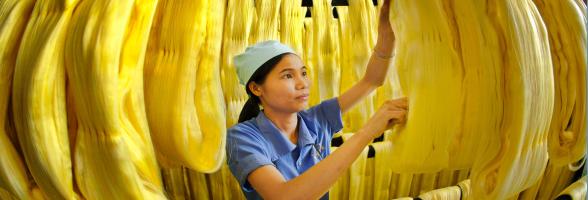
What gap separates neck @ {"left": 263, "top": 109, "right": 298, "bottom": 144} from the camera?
0.96 ft

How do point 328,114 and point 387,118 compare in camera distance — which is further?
point 328,114

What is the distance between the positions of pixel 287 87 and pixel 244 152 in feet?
0.11

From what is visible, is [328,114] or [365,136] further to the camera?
[328,114]

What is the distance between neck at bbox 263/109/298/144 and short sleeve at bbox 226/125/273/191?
0.5 inches

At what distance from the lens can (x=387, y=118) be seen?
0.83 feet

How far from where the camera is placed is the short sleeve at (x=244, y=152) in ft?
0.90

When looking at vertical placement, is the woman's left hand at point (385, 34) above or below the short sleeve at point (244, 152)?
above

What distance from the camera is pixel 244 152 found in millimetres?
277

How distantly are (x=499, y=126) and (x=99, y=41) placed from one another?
145 millimetres

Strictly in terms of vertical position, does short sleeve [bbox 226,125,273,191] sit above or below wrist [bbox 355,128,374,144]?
below

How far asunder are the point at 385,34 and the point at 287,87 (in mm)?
50

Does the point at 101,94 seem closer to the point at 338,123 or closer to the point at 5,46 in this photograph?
the point at 5,46

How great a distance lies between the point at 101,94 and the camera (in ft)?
0.68

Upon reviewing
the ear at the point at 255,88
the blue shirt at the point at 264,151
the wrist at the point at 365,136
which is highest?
the ear at the point at 255,88
